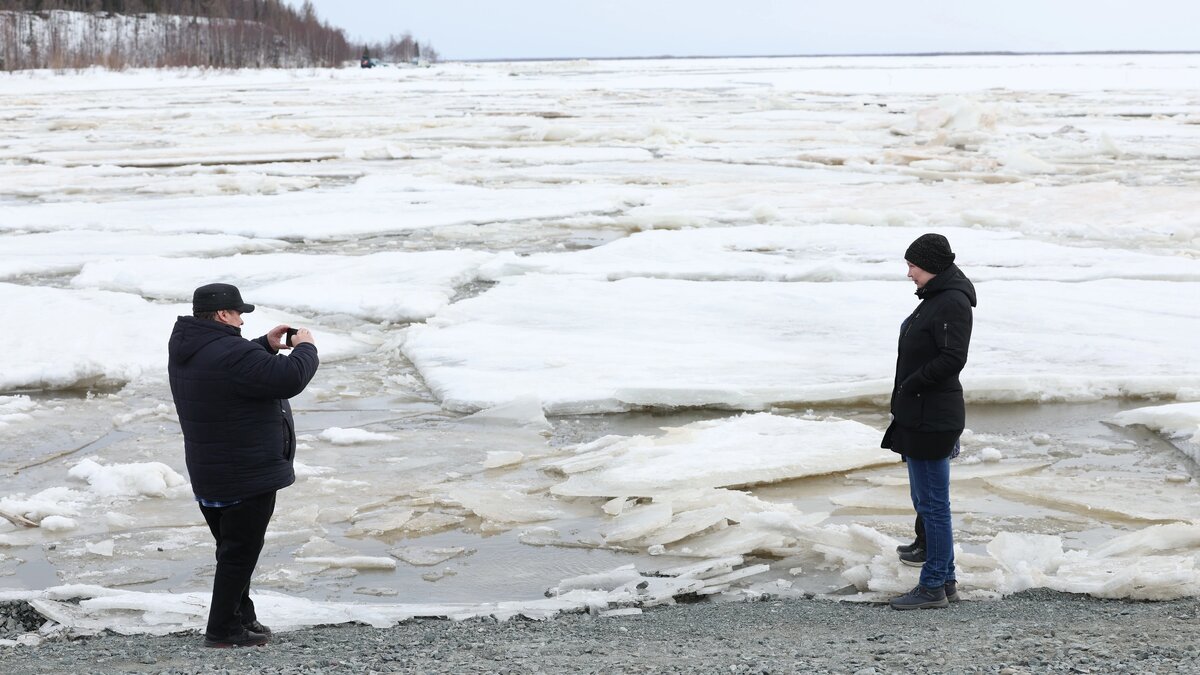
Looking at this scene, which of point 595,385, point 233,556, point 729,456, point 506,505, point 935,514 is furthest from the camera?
point 595,385

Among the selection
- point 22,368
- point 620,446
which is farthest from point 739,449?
point 22,368

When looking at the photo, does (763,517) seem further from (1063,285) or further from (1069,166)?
(1069,166)

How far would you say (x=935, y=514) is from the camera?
12.8ft

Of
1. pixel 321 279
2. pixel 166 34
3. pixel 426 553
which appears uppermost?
pixel 166 34

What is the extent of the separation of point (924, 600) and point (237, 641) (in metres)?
2.24

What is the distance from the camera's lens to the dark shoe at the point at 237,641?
3.57 metres

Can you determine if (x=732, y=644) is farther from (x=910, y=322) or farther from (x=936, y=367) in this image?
(x=910, y=322)

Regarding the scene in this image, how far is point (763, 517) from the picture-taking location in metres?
4.61

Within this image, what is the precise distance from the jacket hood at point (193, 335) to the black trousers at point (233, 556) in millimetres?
480

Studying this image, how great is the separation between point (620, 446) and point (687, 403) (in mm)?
959

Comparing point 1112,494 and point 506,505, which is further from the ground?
point 1112,494

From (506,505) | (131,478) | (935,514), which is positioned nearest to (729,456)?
(506,505)

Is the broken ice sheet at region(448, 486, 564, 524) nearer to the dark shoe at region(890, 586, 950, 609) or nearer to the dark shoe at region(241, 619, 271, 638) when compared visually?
the dark shoe at region(241, 619, 271, 638)

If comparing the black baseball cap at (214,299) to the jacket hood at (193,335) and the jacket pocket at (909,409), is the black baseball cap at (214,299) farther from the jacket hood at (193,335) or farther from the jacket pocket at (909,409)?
the jacket pocket at (909,409)
